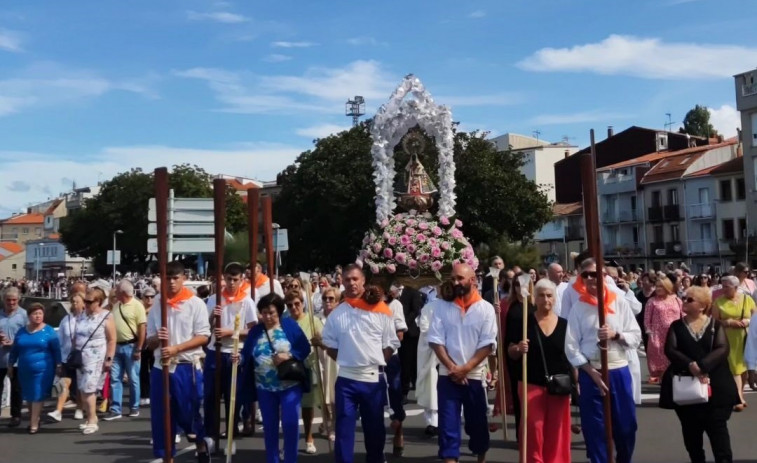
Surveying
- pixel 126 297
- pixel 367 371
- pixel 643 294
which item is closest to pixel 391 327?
pixel 367 371

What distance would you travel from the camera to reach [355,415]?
8039 mm

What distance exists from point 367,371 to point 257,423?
14.6 ft

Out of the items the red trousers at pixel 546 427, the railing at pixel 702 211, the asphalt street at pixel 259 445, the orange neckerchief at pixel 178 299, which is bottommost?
the asphalt street at pixel 259 445

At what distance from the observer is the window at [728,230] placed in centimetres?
5888

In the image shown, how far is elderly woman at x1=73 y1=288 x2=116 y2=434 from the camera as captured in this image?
38.1ft

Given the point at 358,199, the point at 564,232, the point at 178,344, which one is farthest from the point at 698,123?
the point at 178,344

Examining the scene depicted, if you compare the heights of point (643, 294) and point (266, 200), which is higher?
point (266, 200)

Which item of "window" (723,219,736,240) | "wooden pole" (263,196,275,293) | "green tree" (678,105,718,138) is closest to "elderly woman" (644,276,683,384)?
"wooden pole" (263,196,275,293)

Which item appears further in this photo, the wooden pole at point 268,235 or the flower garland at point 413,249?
the flower garland at point 413,249

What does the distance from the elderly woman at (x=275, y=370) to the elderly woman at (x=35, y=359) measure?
4.39 meters

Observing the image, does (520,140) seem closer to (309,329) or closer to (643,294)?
(643,294)

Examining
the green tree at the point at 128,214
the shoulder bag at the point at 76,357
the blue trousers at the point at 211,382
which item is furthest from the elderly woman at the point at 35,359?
the green tree at the point at 128,214

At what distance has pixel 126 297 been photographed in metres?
13.2

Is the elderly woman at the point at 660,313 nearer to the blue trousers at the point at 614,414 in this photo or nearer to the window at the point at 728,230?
the blue trousers at the point at 614,414
